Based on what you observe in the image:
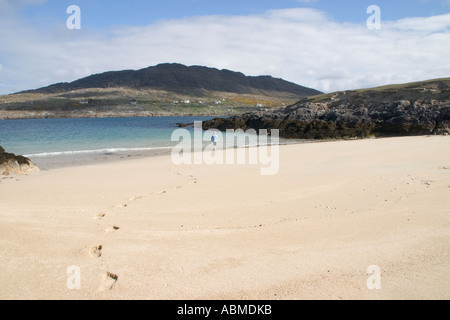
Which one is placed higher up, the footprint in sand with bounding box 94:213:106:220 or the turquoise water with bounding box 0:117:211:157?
the turquoise water with bounding box 0:117:211:157

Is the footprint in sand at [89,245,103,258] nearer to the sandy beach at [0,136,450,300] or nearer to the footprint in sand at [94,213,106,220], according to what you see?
the sandy beach at [0,136,450,300]

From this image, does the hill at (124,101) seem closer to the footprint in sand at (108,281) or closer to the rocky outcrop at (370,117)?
the rocky outcrop at (370,117)

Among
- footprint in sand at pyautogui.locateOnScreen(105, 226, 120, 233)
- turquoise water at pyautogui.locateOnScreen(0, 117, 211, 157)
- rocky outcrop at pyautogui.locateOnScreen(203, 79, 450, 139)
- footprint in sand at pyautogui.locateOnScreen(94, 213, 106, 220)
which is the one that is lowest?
footprint in sand at pyautogui.locateOnScreen(105, 226, 120, 233)

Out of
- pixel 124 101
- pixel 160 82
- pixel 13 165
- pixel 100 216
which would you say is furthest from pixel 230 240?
pixel 160 82

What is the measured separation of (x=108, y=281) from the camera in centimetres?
363

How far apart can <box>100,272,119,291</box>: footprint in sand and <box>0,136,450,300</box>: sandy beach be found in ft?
0.05

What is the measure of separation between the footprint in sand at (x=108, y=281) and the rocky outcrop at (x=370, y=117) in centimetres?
2841

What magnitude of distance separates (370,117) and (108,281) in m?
36.7

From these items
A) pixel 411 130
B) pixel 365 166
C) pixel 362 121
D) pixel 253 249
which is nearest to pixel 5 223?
pixel 253 249

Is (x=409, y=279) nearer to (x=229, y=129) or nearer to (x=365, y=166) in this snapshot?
(x=365, y=166)

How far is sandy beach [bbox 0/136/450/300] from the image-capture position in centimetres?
352

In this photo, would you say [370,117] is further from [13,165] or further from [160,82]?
[160,82]

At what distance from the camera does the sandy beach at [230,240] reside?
3.52 meters
